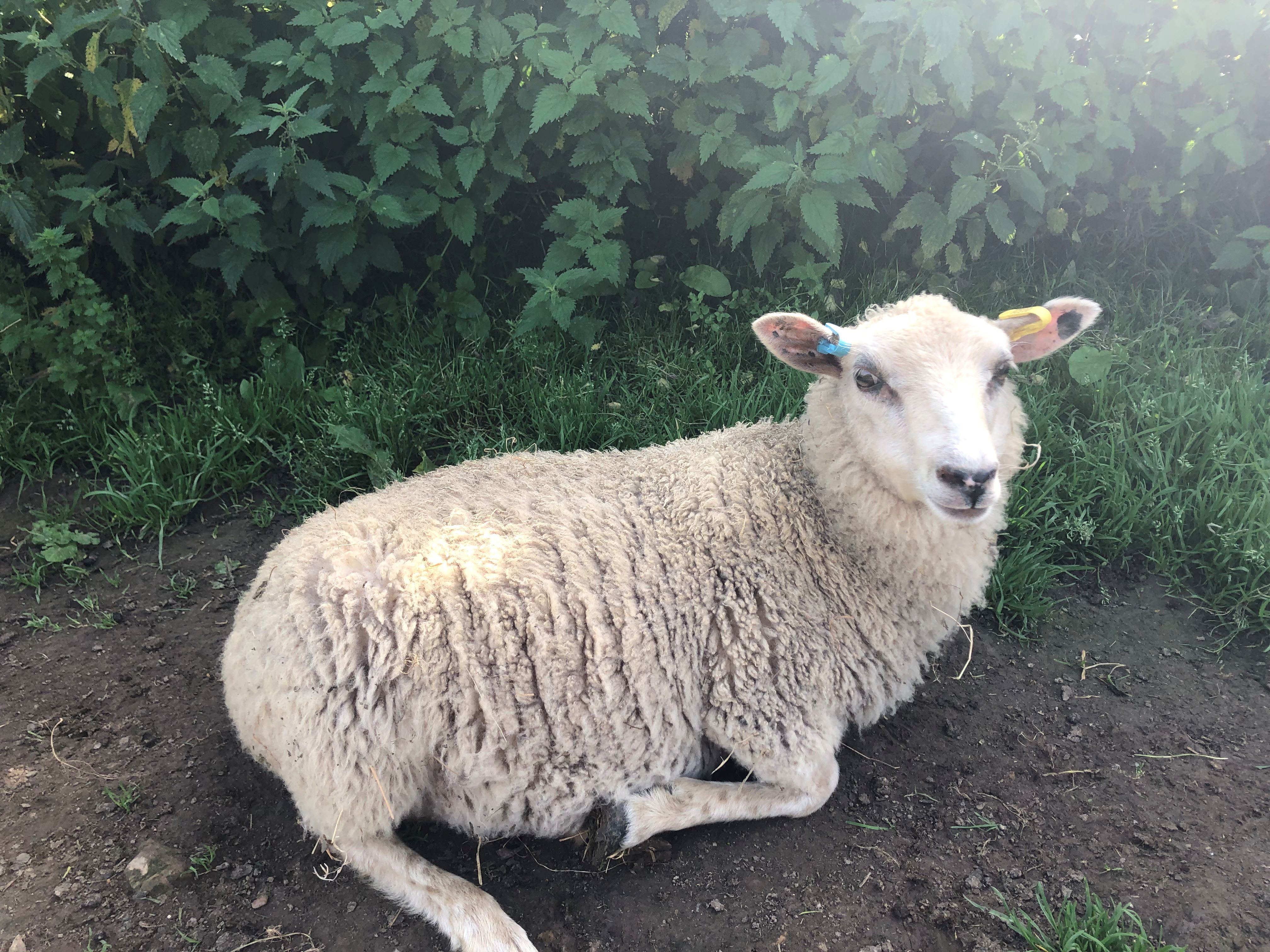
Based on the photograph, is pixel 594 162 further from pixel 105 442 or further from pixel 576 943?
pixel 576 943

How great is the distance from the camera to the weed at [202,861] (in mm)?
2324

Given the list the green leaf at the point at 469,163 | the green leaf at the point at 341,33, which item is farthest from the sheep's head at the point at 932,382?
the green leaf at the point at 341,33

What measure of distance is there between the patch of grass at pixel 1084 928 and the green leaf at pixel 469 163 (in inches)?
129

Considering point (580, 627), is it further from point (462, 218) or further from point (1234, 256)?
point (1234, 256)

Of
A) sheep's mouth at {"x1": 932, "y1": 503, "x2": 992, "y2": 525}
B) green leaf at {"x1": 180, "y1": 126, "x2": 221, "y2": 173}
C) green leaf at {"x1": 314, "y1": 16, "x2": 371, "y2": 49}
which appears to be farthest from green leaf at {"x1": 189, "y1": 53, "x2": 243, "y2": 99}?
sheep's mouth at {"x1": 932, "y1": 503, "x2": 992, "y2": 525}

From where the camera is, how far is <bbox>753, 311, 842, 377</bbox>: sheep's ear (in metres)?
2.47

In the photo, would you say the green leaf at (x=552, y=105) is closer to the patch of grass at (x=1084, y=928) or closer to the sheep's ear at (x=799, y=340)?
the sheep's ear at (x=799, y=340)

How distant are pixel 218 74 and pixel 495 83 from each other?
1.16 metres

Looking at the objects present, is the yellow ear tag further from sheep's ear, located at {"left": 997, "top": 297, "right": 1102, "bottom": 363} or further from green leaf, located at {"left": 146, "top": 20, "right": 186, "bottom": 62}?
green leaf, located at {"left": 146, "top": 20, "right": 186, "bottom": 62}

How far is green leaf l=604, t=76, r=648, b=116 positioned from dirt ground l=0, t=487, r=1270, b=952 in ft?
8.41

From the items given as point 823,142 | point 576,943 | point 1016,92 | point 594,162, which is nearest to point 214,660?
point 576,943

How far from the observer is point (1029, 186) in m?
3.54

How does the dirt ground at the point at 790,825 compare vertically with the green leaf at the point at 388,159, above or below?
below

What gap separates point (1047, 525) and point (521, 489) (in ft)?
7.21
